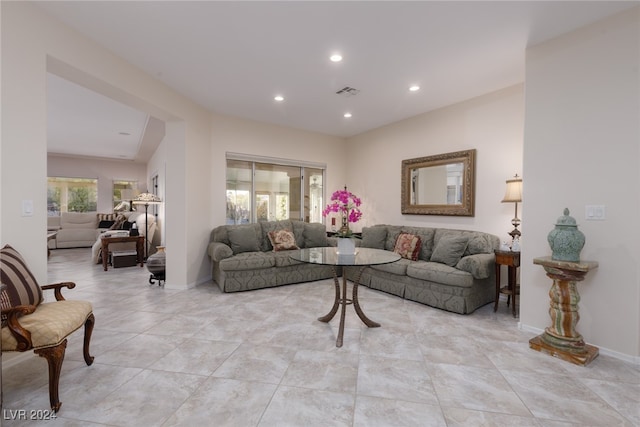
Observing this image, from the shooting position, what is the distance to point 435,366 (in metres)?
2.30

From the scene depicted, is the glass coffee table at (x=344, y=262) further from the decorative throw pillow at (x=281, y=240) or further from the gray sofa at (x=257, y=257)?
the decorative throw pillow at (x=281, y=240)

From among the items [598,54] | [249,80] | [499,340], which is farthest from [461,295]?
[249,80]

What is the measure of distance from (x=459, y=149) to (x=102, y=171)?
10194mm

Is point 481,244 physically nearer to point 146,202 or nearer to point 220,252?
point 220,252

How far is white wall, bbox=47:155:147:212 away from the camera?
884 centimetres

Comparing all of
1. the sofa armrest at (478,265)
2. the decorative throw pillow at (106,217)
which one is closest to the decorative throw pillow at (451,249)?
the sofa armrest at (478,265)

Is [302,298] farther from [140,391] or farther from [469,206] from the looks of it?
[469,206]

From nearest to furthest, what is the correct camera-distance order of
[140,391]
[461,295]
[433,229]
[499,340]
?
1. [140,391]
2. [499,340]
3. [461,295]
4. [433,229]

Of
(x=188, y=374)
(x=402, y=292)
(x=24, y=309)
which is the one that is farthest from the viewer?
(x=402, y=292)

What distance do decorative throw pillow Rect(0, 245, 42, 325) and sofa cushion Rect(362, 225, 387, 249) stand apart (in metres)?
4.00

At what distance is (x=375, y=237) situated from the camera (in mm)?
4961

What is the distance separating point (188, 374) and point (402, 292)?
8.90 ft

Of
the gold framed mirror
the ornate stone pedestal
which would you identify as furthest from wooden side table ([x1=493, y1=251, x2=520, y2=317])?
the gold framed mirror

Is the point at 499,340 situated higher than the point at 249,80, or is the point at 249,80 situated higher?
the point at 249,80
